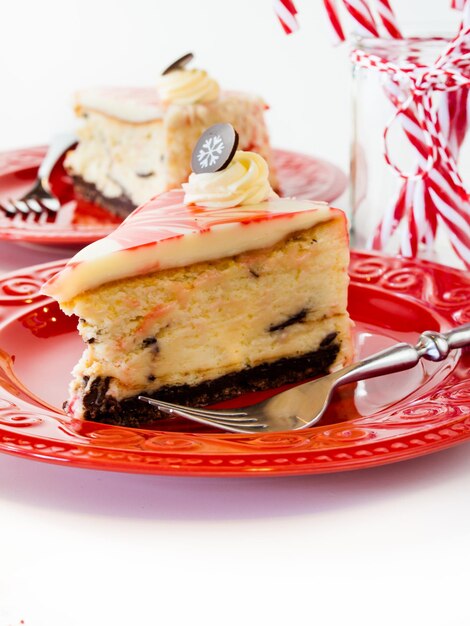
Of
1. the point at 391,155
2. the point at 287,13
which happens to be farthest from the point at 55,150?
the point at 391,155

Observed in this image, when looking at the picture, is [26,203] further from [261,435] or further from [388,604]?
[388,604]

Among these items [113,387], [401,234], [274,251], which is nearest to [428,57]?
[401,234]

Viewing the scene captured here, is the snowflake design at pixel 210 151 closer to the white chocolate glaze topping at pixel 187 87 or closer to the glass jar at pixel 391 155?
the glass jar at pixel 391 155

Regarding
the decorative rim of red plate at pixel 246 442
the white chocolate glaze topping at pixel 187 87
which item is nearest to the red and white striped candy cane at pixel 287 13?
the white chocolate glaze topping at pixel 187 87

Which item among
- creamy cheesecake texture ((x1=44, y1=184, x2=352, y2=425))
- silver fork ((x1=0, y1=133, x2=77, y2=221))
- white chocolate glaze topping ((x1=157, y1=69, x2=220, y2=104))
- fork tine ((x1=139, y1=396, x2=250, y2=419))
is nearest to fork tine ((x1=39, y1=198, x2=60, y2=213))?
silver fork ((x1=0, y1=133, x2=77, y2=221))

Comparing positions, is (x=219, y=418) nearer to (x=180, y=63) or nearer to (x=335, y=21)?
(x=335, y=21)
